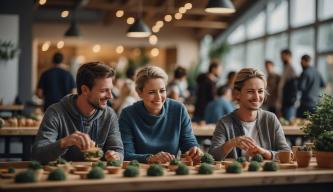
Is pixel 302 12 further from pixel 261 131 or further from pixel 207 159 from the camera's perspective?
pixel 207 159

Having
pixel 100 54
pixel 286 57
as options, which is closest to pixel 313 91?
pixel 286 57

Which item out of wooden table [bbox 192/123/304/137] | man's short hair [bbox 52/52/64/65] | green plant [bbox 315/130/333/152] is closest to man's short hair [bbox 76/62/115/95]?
green plant [bbox 315/130/333/152]

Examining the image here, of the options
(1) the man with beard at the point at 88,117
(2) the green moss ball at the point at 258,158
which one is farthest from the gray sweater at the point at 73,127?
(2) the green moss ball at the point at 258,158

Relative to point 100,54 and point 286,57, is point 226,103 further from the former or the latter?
point 100,54

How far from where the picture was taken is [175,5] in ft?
50.4

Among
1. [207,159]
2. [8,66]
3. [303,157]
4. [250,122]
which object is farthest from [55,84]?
[303,157]

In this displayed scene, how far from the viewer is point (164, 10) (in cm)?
1562

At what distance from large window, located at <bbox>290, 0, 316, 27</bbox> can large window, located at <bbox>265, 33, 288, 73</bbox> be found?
0.67 m

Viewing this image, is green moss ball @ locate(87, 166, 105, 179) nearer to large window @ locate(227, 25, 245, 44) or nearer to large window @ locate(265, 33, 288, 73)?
large window @ locate(265, 33, 288, 73)

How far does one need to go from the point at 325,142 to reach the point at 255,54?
12.6 m

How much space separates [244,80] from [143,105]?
66cm

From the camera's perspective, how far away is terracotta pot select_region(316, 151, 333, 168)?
2910mm

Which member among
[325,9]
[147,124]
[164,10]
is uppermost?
[164,10]

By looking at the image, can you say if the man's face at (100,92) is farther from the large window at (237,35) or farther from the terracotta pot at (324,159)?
the large window at (237,35)
